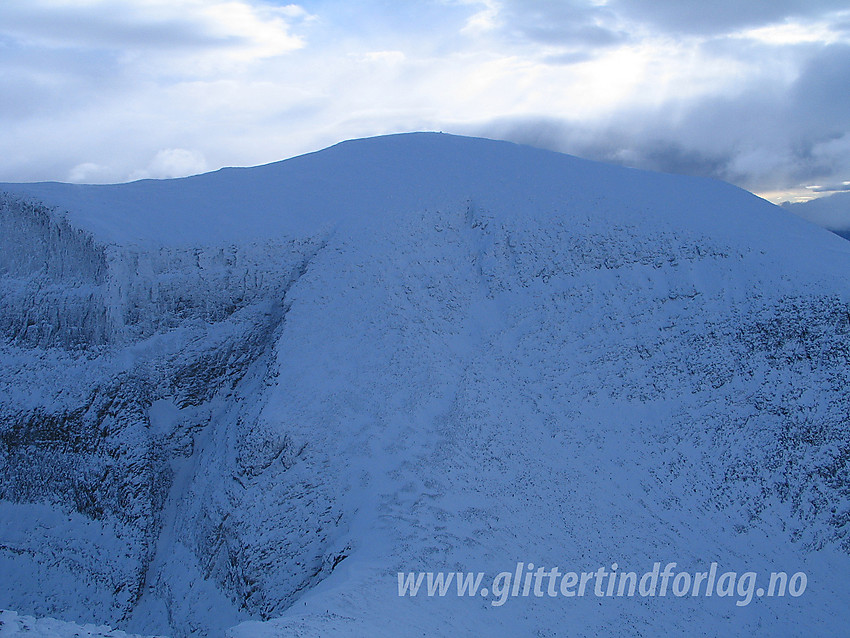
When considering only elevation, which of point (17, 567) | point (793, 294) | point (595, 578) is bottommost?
point (17, 567)

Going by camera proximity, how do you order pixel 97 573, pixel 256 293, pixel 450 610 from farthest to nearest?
1. pixel 256 293
2. pixel 97 573
3. pixel 450 610

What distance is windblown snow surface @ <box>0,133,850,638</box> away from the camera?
65.6ft

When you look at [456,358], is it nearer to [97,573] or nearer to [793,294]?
[793,294]

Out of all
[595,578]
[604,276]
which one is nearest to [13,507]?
[595,578]

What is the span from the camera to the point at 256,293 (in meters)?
27.9

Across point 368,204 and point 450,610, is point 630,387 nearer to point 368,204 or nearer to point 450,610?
point 450,610

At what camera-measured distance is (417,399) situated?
2369 centimetres

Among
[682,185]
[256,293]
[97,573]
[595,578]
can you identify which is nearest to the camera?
[595,578]

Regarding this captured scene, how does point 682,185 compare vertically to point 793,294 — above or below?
above

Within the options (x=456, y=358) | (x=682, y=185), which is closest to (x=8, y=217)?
(x=456, y=358)

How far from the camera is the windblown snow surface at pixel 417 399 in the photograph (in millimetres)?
20000

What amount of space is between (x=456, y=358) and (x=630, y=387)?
25.3ft

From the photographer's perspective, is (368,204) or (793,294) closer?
(793,294)

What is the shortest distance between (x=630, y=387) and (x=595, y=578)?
911 centimetres
